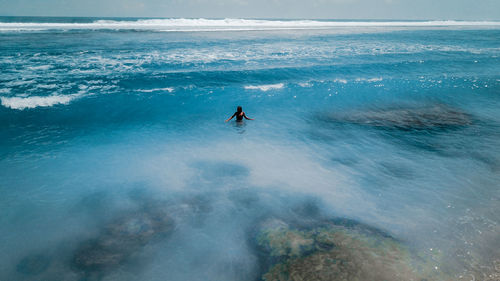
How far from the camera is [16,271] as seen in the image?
17.1 feet

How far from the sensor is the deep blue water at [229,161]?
5789 millimetres

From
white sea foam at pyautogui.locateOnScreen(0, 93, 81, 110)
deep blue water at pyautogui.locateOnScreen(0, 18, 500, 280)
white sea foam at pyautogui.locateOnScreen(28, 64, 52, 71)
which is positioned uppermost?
white sea foam at pyautogui.locateOnScreen(28, 64, 52, 71)

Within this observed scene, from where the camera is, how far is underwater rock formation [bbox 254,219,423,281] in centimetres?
514

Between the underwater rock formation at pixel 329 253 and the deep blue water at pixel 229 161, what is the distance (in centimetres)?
36

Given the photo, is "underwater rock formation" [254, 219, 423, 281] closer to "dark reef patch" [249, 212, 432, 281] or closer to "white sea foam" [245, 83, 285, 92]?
"dark reef patch" [249, 212, 432, 281]

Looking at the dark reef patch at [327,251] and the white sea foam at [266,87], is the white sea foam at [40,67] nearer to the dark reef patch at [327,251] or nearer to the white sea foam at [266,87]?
the white sea foam at [266,87]

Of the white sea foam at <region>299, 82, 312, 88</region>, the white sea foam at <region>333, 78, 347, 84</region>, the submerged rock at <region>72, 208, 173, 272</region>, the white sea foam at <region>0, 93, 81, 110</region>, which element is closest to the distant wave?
the white sea foam at <region>333, 78, 347, 84</region>

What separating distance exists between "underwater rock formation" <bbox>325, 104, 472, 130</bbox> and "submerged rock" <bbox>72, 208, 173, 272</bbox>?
411 inches

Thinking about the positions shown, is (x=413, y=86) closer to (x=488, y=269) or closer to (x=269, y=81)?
(x=269, y=81)

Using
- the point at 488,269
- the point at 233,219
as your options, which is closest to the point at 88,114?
the point at 233,219

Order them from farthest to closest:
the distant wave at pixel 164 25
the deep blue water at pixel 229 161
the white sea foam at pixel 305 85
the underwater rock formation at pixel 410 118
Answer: the distant wave at pixel 164 25 → the white sea foam at pixel 305 85 → the underwater rock formation at pixel 410 118 → the deep blue water at pixel 229 161

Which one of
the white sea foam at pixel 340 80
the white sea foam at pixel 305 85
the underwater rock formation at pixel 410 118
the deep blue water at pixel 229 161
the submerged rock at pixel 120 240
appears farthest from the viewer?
the white sea foam at pixel 340 80

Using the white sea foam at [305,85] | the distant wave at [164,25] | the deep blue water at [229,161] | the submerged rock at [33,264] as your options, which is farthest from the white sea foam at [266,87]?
the distant wave at [164,25]

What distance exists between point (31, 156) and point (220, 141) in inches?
283
